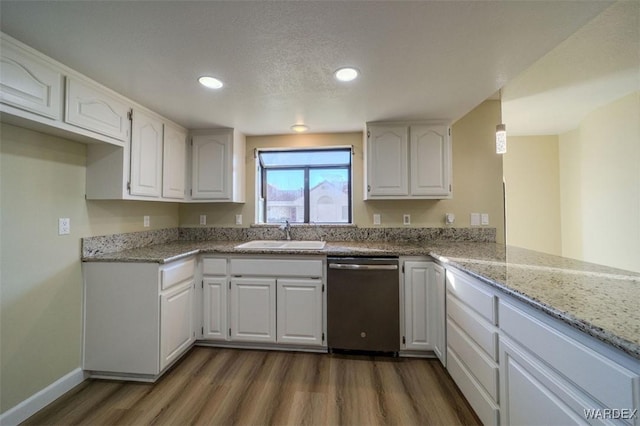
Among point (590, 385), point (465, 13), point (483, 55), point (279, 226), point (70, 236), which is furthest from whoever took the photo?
point (279, 226)

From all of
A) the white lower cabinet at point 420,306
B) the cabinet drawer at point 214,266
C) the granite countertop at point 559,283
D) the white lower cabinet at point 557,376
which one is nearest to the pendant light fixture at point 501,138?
the granite countertop at point 559,283

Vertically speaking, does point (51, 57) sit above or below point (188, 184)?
above

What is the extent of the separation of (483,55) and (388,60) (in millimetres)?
543

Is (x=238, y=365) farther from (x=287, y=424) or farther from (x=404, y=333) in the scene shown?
(x=404, y=333)

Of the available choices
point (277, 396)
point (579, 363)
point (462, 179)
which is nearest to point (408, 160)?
point (462, 179)

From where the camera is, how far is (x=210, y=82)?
1722 millimetres

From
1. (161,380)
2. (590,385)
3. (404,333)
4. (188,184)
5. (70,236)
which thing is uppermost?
(188,184)

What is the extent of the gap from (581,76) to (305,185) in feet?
8.80

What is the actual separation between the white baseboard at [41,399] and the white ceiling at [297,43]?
82.0 inches

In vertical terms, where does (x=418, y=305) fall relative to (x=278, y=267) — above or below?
below

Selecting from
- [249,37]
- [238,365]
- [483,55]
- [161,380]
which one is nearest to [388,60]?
[483,55]

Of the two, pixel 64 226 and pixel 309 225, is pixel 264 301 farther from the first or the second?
pixel 64 226

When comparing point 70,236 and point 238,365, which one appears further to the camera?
point 238,365

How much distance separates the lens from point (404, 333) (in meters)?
2.12
